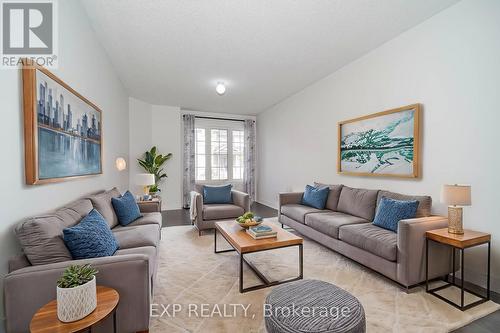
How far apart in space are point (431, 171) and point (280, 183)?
3476 mm

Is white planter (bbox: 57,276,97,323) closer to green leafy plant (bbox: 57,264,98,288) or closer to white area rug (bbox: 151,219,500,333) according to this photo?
green leafy plant (bbox: 57,264,98,288)

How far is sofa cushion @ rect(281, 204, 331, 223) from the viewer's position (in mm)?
3477

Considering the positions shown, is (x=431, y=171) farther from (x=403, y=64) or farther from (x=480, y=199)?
(x=403, y=64)

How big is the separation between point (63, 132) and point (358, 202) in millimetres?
3539

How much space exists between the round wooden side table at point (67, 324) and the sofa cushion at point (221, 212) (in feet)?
8.11

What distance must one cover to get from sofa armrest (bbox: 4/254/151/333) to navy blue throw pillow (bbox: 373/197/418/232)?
248 centimetres

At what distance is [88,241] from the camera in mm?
1570

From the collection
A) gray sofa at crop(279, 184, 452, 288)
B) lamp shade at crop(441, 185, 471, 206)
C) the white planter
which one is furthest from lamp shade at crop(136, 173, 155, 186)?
lamp shade at crop(441, 185, 471, 206)

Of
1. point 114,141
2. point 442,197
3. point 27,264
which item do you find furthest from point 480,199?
point 114,141

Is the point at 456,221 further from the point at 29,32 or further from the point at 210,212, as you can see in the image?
the point at 29,32

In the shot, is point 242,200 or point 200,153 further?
point 200,153

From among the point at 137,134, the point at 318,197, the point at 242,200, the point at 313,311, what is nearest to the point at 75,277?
the point at 313,311

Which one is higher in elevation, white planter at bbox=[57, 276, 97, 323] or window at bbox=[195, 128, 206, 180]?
window at bbox=[195, 128, 206, 180]

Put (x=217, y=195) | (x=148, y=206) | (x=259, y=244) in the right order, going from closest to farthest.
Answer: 1. (x=259, y=244)
2. (x=148, y=206)
3. (x=217, y=195)
